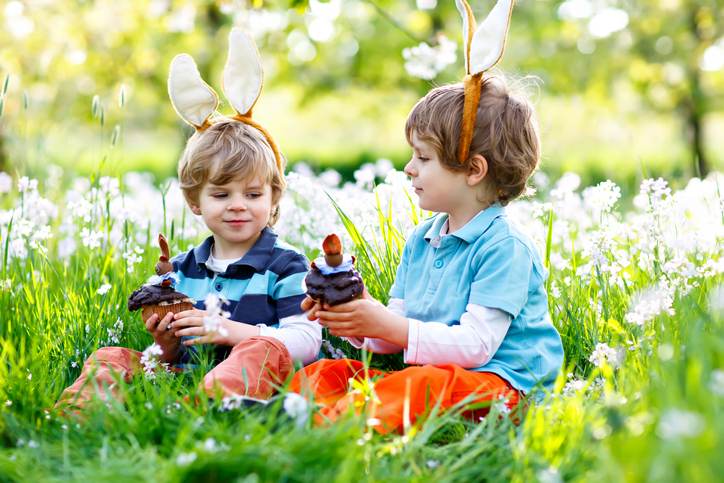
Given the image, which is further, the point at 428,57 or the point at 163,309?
the point at 428,57

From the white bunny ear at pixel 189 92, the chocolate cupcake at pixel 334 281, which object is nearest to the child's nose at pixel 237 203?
the white bunny ear at pixel 189 92

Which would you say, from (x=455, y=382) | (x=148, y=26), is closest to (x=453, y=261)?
(x=455, y=382)

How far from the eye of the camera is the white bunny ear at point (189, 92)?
346 cm

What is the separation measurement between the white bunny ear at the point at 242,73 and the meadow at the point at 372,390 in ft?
2.34

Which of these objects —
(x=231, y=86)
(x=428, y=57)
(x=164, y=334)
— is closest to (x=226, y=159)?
(x=231, y=86)

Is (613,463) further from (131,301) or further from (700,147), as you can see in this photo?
(700,147)

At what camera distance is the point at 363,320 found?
9.31ft

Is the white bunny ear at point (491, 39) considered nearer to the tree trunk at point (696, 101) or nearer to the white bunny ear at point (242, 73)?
the white bunny ear at point (242, 73)

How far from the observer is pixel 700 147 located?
13.0 meters

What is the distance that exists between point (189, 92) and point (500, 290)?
1.53 m

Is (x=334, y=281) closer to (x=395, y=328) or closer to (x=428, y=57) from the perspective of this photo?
(x=395, y=328)

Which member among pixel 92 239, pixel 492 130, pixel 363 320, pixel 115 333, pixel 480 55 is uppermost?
pixel 480 55

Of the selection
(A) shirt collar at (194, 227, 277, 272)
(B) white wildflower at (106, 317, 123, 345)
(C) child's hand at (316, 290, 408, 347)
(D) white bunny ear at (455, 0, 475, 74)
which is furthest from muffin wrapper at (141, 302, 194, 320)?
(D) white bunny ear at (455, 0, 475, 74)

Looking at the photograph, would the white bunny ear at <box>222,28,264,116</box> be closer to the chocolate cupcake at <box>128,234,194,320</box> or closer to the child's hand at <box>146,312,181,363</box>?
the chocolate cupcake at <box>128,234,194,320</box>
